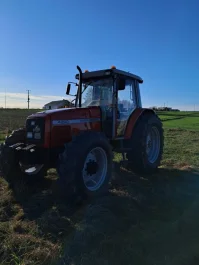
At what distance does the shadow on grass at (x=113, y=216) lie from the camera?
2869 mm

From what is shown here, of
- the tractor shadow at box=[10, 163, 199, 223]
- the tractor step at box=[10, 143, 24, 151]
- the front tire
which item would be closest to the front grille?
the tractor step at box=[10, 143, 24, 151]

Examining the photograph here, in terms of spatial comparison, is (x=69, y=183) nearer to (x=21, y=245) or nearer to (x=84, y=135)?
(x=84, y=135)

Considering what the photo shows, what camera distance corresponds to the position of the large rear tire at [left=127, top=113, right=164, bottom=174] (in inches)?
245

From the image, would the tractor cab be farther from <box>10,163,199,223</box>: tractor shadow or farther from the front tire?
the front tire

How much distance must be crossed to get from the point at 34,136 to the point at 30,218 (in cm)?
150

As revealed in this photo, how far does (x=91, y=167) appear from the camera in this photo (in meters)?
4.72

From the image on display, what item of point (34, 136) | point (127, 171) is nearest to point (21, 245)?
point (34, 136)

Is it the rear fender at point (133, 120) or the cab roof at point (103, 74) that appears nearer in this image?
the cab roof at point (103, 74)

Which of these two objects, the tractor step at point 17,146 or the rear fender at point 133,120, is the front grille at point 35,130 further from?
the rear fender at point 133,120

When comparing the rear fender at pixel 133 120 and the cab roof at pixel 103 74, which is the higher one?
the cab roof at pixel 103 74

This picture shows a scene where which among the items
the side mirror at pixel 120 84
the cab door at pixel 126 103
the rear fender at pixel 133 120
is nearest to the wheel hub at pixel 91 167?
the cab door at pixel 126 103

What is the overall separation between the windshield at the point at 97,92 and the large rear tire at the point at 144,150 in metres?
1.06

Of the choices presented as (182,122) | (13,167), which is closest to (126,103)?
(13,167)

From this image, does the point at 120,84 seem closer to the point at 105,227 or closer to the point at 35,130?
the point at 35,130
